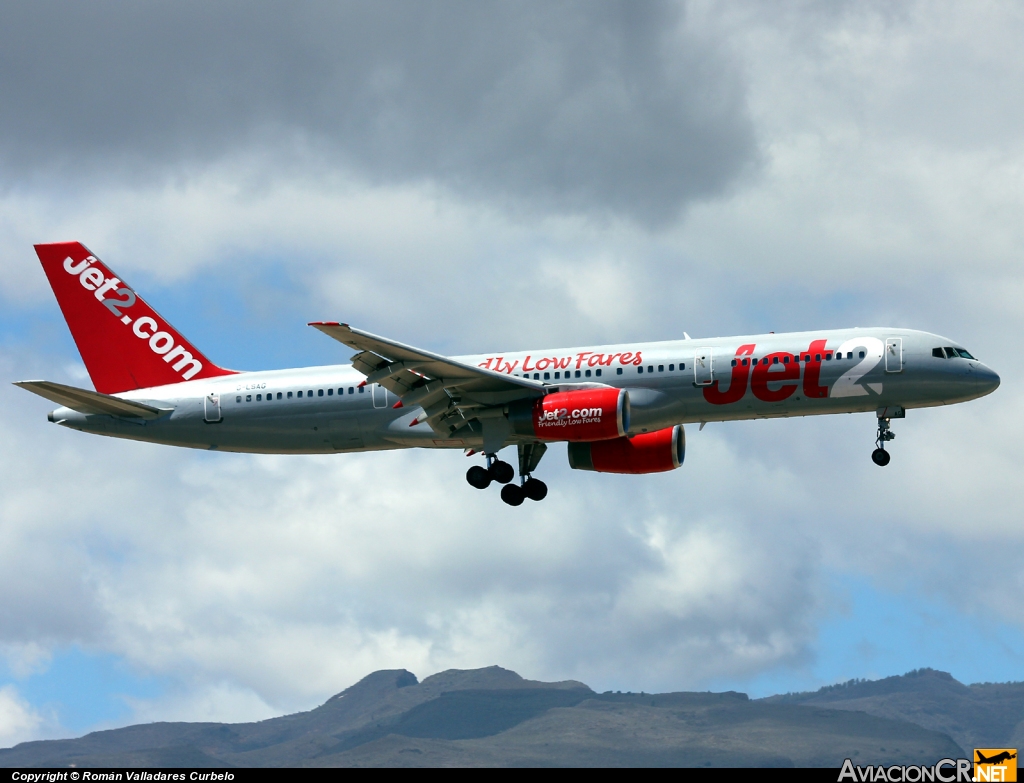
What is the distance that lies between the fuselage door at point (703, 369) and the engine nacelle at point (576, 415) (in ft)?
8.42

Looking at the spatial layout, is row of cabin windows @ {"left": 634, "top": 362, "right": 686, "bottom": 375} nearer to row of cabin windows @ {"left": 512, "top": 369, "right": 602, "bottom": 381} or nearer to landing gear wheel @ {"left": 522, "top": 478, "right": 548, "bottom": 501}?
row of cabin windows @ {"left": 512, "top": 369, "right": 602, "bottom": 381}

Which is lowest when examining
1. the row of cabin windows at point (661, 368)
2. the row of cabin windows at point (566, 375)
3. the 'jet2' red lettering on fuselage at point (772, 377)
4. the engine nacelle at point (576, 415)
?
the engine nacelle at point (576, 415)

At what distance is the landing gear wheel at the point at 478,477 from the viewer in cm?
5325

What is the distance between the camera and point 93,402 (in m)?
53.3

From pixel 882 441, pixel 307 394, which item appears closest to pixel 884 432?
pixel 882 441

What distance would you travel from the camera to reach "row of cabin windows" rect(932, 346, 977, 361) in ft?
160

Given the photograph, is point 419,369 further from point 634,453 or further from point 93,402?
point 93,402

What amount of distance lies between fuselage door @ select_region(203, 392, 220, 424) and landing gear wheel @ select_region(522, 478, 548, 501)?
41.2 feet

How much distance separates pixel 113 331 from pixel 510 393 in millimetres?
19157

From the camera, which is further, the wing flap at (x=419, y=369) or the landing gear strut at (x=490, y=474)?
the landing gear strut at (x=490, y=474)

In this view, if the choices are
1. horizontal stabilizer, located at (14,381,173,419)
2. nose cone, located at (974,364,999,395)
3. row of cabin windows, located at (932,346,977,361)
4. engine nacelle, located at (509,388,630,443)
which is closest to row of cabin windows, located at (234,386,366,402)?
horizontal stabilizer, located at (14,381,173,419)

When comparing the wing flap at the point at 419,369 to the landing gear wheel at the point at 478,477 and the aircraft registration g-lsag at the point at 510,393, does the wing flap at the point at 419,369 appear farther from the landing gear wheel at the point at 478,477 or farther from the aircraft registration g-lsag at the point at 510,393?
the landing gear wheel at the point at 478,477

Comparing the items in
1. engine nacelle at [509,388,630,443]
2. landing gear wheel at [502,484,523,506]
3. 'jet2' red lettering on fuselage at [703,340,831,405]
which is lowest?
landing gear wheel at [502,484,523,506]

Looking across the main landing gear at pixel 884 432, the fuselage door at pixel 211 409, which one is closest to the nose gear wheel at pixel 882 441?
the main landing gear at pixel 884 432
